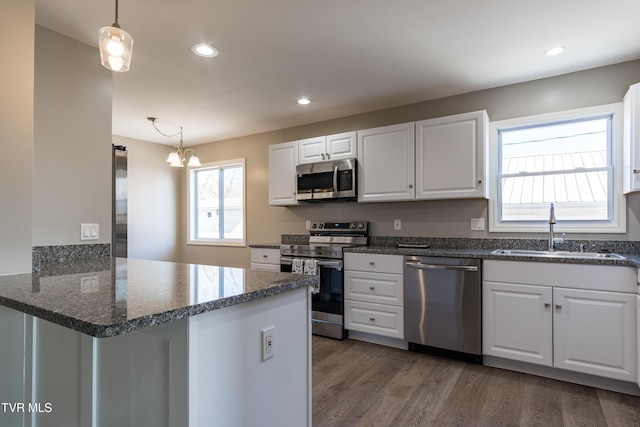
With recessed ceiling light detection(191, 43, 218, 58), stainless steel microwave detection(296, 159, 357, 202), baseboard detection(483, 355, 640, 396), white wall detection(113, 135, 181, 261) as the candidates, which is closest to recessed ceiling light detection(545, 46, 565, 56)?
stainless steel microwave detection(296, 159, 357, 202)

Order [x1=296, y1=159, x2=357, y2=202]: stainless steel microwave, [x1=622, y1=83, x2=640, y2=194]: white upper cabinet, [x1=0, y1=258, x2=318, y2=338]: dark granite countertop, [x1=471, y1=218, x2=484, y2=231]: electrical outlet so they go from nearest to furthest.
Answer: [x1=0, y1=258, x2=318, y2=338]: dark granite countertop
[x1=622, y1=83, x2=640, y2=194]: white upper cabinet
[x1=471, y1=218, x2=484, y2=231]: electrical outlet
[x1=296, y1=159, x2=357, y2=202]: stainless steel microwave

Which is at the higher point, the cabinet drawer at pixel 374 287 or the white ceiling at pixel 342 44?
the white ceiling at pixel 342 44

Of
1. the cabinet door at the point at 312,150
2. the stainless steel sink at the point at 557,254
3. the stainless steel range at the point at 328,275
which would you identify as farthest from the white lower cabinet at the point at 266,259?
the stainless steel sink at the point at 557,254

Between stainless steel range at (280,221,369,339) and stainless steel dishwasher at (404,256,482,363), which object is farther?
stainless steel range at (280,221,369,339)

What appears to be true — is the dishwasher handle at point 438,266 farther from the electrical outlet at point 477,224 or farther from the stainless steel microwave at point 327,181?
the stainless steel microwave at point 327,181

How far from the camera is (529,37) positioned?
233cm

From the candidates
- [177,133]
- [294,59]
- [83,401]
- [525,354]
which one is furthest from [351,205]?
[83,401]

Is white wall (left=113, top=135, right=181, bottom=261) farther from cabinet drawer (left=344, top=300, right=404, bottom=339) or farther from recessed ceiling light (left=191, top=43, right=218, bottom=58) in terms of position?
cabinet drawer (left=344, top=300, right=404, bottom=339)

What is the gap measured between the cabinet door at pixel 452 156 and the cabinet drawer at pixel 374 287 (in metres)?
0.84

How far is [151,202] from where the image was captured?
16.9 ft

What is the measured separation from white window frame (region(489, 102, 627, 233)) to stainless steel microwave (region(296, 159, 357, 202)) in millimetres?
1323

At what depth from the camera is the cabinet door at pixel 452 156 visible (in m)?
3.00

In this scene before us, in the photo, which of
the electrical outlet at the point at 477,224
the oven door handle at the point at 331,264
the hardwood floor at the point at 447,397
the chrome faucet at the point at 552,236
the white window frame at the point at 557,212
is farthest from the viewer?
the oven door handle at the point at 331,264

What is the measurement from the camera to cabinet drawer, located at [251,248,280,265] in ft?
12.9
